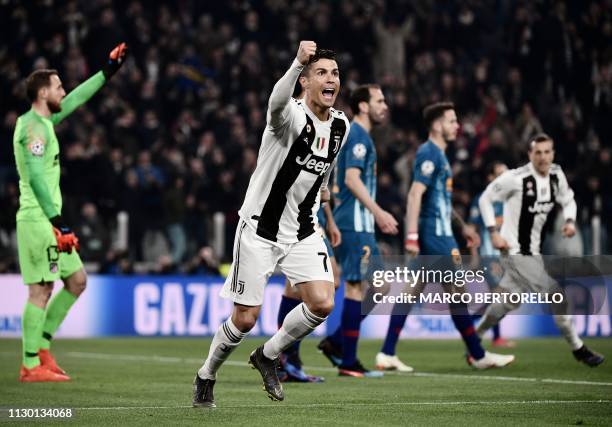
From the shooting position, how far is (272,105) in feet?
24.2

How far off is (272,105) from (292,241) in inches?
39.6

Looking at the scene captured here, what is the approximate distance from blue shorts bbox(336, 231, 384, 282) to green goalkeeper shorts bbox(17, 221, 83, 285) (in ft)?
7.95

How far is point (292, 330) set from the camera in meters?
7.91

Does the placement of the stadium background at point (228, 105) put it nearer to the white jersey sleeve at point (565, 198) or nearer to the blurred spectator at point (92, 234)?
the blurred spectator at point (92, 234)

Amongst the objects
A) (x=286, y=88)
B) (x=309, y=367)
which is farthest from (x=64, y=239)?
(x=309, y=367)

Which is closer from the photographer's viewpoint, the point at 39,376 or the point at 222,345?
the point at 222,345

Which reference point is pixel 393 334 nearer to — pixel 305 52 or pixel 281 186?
pixel 281 186

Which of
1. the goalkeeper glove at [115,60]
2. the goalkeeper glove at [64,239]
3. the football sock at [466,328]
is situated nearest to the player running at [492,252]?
the football sock at [466,328]

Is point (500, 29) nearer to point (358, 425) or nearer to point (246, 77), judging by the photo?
point (246, 77)

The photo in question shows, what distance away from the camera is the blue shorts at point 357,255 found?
1083cm

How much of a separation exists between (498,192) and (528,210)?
0.37 m

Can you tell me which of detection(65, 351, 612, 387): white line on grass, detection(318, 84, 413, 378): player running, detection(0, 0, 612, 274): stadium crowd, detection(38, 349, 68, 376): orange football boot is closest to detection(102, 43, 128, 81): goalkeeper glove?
detection(318, 84, 413, 378): player running

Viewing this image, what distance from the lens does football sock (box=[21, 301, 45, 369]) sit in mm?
10297

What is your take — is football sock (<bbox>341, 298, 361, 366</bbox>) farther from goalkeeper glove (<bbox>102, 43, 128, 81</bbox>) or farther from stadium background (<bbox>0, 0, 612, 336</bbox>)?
stadium background (<bbox>0, 0, 612, 336</bbox>)
